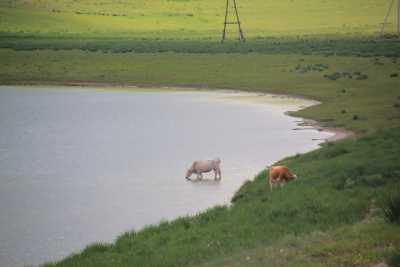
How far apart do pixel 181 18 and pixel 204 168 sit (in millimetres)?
74264

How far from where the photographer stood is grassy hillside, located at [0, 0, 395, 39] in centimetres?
8044

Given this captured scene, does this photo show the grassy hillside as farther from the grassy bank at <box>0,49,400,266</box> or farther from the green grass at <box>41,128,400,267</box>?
the green grass at <box>41,128,400,267</box>

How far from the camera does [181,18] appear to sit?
306ft

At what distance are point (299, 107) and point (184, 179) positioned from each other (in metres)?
15.3

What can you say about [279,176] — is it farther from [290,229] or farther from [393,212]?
[393,212]

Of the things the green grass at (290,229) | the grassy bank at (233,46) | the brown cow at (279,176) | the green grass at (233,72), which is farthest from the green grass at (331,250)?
the grassy bank at (233,46)

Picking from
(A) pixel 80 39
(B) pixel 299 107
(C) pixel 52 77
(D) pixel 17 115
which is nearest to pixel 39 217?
(D) pixel 17 115

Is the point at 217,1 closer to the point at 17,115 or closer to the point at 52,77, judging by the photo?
the point at 52,77

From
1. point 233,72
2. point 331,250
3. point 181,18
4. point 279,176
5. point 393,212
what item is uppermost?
point 393,212

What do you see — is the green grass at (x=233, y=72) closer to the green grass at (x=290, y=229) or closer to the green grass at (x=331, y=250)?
the green grass at (x=290, y=229)

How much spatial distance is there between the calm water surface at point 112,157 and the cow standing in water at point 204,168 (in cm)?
25

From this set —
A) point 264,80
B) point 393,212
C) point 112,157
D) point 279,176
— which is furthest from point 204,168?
point 264,80

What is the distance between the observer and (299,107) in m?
35.2

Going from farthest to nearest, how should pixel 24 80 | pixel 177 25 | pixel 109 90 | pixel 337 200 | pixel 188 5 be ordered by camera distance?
1. pixel 188 5
2. pixel 177 25
3. pixel 24 80
4. pixel 109 90
5. pixel 337 200
